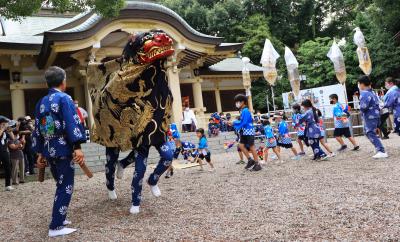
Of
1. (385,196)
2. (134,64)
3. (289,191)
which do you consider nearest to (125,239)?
(134,64)

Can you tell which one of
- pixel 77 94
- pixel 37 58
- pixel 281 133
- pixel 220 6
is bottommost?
pixel 281 133

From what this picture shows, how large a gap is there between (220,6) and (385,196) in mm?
23273

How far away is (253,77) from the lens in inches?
799

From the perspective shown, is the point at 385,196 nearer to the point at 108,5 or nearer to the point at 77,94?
the point at 108,5

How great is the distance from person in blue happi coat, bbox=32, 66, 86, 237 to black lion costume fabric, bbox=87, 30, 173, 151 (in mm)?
697

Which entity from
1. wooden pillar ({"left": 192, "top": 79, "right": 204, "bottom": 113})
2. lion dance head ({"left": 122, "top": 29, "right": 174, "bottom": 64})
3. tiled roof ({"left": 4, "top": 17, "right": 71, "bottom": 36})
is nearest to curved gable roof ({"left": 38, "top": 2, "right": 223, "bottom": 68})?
tiled roof ({"left": 4, "top": 17, "right": 71, "bottom": 36})

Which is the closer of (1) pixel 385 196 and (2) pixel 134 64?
(1) pixel 385 196

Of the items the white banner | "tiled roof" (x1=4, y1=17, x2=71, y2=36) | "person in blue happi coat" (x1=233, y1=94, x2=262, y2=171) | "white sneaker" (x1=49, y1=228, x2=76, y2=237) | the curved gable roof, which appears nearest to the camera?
"white sneaker" (x1=49, y1=228, x2=76, y2=237)

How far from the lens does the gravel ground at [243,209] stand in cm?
319

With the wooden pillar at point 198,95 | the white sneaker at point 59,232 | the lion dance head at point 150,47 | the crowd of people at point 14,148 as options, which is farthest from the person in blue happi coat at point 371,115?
the wooden pillar at point 198,95

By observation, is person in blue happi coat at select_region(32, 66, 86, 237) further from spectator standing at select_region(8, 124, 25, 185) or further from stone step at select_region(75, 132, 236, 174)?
stone step at select_region(75, 132, 236, 174)

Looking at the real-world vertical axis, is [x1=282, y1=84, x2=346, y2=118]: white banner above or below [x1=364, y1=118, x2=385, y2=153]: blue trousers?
above

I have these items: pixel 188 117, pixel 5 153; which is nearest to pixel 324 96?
pixel 188 117

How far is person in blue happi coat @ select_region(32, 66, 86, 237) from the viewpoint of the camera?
3594 millimetres
